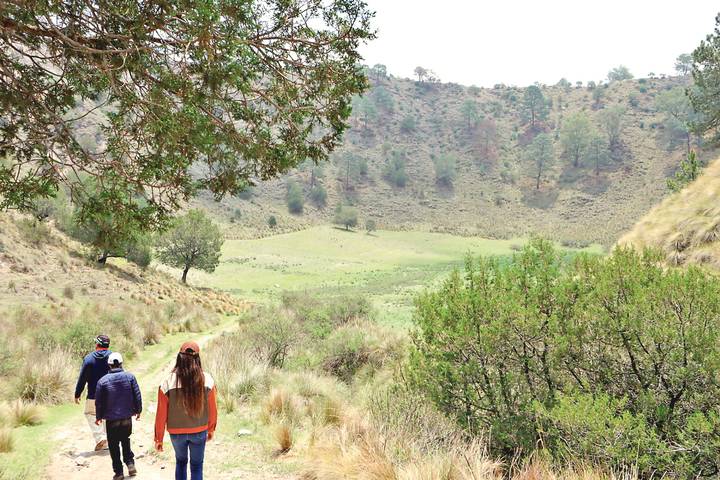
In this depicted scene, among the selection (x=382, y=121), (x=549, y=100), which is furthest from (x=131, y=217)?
(x=549, y=100)

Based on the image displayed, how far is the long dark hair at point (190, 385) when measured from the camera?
4.95m

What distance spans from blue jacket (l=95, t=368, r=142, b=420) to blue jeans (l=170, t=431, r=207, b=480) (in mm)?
1514

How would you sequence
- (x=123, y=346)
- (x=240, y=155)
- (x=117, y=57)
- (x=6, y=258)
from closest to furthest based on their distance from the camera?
1. (x=117, y=57)
2. (x=240, y=155)
3. (x=123, y=346)
4. (x=6, y=258)

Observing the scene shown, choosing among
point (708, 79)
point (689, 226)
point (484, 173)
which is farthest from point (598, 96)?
point (689, 226)

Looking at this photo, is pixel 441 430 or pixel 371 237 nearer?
pixel 441 430

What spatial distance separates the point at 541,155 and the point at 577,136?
9.07 metres

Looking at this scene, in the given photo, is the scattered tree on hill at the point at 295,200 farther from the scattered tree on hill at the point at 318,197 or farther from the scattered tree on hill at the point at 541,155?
the scattered tree on hill at the point at 541,155

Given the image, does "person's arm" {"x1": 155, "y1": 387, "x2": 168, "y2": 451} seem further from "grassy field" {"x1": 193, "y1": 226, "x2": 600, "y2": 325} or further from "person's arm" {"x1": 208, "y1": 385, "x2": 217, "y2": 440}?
"grassy field" {"x1": 193, "y1": 226, "x2": 600, "y2": 325}

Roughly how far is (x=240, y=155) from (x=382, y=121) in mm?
129527

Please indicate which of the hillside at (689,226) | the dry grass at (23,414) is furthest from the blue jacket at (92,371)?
the hillside at (689,226)

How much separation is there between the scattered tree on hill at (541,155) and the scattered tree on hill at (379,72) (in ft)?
203

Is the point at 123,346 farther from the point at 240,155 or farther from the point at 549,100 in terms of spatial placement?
the point at 549,100

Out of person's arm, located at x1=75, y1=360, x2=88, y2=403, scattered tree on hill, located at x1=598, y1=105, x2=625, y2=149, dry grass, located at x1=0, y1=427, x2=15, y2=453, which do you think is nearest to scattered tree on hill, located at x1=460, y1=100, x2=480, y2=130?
scattered tree on hill, located at x1=598, y1=105, x2=625, y2=149

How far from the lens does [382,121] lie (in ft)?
435
